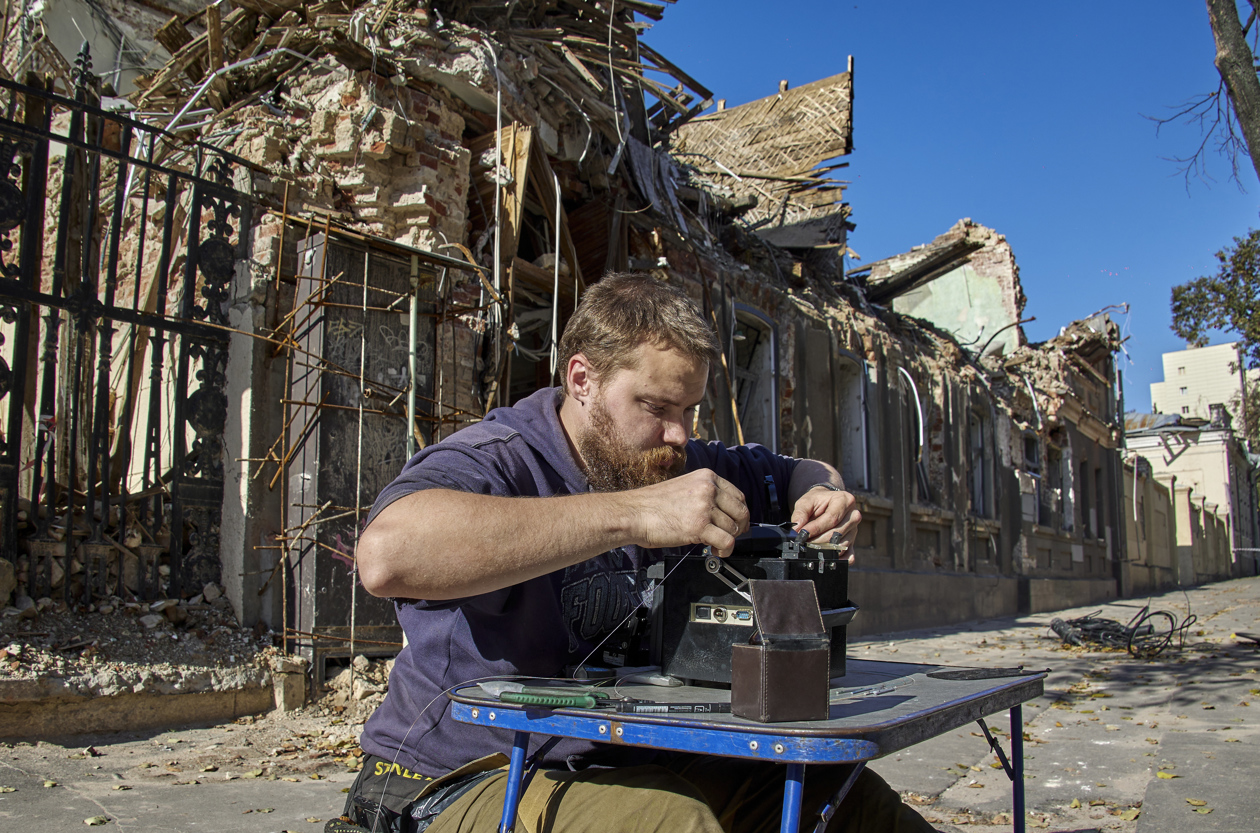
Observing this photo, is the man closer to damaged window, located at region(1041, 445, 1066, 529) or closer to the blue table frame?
the blue table frame

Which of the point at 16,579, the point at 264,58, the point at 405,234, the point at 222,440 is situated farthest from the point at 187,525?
the point at 264,58

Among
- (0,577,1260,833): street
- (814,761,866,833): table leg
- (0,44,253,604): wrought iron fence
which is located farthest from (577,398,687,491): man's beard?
(0,44,253,604): wrought iron fence

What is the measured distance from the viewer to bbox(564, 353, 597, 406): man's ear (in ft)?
6.91

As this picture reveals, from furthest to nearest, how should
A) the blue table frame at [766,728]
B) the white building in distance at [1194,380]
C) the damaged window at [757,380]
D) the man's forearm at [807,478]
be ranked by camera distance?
the white building in distance at [1194,380], the damaged window at [757,380], the man's forearm at [807,478], the blue table frame at [766,728]

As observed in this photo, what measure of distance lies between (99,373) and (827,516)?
4.38m

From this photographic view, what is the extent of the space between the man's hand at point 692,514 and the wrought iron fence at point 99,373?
13.8ft

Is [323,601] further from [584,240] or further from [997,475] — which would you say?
[997,475]

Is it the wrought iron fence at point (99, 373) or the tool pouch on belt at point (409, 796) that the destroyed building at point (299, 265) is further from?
the tool pouch on belt at point (409, 796)

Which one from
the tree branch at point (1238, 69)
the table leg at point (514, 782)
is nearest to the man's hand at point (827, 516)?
the table leg at point (514, 782)

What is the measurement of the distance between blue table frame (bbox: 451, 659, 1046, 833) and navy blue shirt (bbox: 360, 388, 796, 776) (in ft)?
0.67

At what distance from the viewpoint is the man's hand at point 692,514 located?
4.97 ft

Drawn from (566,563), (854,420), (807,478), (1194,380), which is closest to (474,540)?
(566,563)

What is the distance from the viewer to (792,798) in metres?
1.24

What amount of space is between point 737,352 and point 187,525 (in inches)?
262
